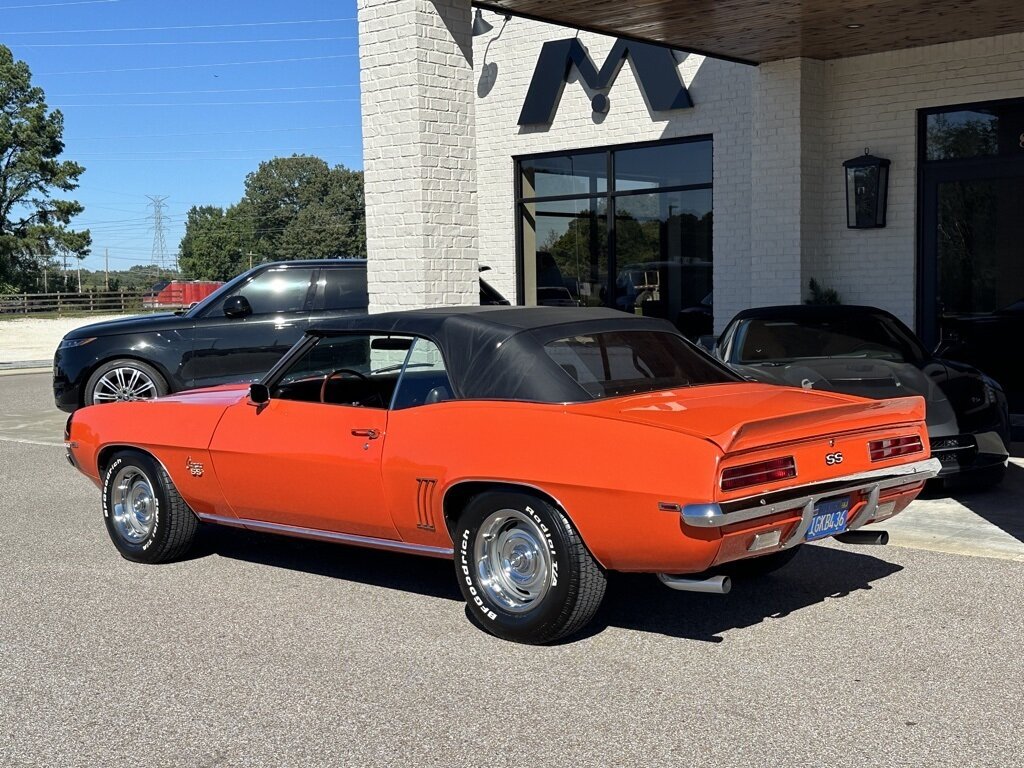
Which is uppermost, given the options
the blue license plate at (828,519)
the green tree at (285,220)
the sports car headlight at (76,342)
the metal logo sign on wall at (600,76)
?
the green tree at (285,220)

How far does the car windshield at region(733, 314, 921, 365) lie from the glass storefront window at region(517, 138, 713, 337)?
6075 mm

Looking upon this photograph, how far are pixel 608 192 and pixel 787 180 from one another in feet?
10.8

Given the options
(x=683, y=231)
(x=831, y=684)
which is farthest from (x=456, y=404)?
(x=683, y=231)

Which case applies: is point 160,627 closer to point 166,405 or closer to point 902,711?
point 166,405

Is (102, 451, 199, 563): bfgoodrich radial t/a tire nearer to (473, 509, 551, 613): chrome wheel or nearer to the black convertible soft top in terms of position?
the black convertible soft top

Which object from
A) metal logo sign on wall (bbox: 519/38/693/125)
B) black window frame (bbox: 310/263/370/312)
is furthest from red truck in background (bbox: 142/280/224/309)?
black window frame (bbox: 310/263/370/312)

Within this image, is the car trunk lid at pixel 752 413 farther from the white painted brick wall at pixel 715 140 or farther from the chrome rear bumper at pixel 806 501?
the white painted brick wall at pixel 715 140

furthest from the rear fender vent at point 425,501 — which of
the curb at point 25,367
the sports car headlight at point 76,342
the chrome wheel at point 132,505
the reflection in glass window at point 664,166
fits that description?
the curb at point 25,367

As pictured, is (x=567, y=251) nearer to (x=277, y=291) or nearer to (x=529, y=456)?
(x=277, y=291)

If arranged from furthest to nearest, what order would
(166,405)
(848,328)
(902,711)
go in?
(848,328), (166,405), (902,711)

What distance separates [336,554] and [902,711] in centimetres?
368

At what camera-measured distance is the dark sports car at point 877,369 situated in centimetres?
801

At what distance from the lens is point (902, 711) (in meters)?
4.34

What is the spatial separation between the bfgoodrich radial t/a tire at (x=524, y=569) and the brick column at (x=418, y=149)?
510 centimetres
